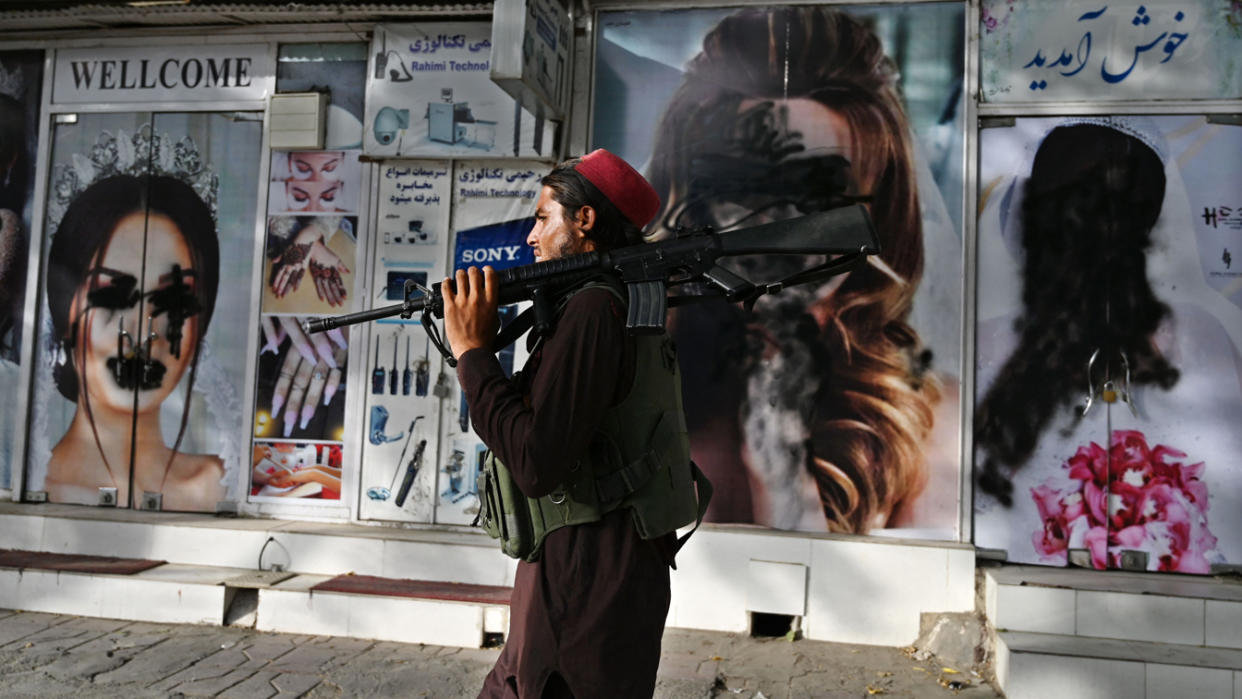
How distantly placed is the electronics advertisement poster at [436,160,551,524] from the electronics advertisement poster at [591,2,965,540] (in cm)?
78

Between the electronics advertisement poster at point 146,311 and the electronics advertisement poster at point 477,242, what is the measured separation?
149cm

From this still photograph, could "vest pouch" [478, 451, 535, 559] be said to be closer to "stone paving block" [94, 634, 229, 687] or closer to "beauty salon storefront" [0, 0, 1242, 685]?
"stone paving block" [94, 634, 229, 687]

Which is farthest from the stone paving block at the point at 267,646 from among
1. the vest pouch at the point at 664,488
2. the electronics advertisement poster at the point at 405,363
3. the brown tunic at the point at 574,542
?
the vest pouch at the point at 664,488

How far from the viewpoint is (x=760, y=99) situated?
5.77m

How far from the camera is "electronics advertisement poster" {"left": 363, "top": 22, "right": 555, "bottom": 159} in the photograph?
598cm

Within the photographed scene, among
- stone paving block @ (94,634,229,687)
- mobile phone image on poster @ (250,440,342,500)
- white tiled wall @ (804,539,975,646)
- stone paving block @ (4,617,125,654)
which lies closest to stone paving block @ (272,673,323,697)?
stone paving block @ (94,634,229,687)

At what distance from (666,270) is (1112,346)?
14.1 feet

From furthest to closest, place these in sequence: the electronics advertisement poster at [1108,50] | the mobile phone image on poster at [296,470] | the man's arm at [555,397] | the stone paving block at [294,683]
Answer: the mobile phone image on poster at [296,470], the electronics advertisement poster at [1108,50], the stone paving block at [294,683], the man's arm at [555,397]

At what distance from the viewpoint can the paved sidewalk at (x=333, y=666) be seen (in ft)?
14.5

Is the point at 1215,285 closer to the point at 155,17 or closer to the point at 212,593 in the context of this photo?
the point at 212,593

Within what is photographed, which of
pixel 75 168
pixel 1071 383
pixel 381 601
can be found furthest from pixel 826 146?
pixel 75 168

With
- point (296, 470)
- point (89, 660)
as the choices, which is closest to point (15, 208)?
point (296, 470)

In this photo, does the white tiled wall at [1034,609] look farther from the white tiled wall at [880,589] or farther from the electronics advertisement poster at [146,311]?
the electronics advertisement poster at [146,311]

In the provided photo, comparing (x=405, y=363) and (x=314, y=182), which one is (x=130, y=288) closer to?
(x=314, y=182)
